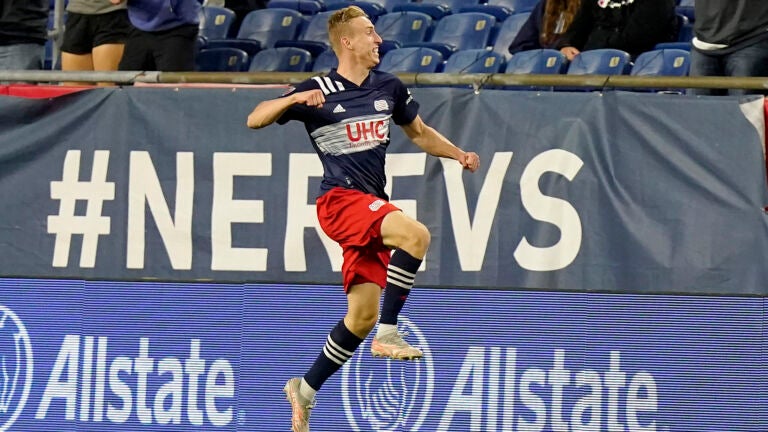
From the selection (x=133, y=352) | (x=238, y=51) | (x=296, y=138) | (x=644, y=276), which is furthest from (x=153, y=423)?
(x=238, y=51)

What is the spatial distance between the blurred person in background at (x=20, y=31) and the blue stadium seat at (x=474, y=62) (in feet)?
10.5

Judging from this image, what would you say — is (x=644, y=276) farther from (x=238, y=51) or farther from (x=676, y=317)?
(x=238, y=51)

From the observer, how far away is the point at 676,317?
8.41 meters

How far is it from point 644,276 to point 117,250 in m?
3.35

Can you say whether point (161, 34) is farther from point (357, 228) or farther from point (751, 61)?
point (751, 61)

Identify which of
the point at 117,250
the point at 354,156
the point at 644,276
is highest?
the point at 354,156

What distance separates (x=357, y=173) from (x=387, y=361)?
4.80 feet

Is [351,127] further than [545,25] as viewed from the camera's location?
No

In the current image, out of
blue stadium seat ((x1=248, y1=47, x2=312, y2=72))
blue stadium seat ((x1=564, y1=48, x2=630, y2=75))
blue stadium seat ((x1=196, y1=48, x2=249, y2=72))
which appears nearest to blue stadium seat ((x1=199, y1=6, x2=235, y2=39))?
blue stadium seat ((x1=196, y1=48, x2=249, y2=72))

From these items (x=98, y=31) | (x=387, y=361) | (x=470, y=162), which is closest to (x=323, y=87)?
(x=470, y=162)

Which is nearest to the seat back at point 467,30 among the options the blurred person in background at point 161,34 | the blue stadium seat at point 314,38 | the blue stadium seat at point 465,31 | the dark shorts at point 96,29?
the blue stadium seat at point 465,31

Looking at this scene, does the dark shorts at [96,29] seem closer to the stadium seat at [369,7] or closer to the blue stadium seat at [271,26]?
the blue stadium seat at [271,26]

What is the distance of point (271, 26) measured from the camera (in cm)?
1291

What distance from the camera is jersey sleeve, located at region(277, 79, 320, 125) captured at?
7.71m
